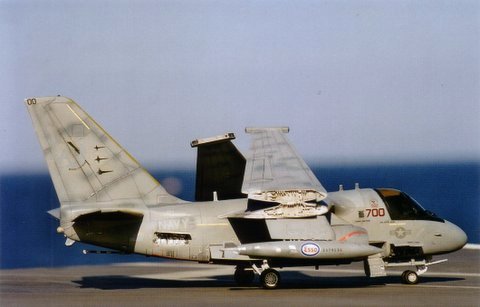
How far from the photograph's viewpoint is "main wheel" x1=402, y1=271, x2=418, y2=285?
2623cm

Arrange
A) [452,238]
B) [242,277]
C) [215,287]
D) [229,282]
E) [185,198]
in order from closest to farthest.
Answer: [215,287] → [452,238] → [242,277] → [229,282] → [185,198]

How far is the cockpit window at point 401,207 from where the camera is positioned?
2622 cm

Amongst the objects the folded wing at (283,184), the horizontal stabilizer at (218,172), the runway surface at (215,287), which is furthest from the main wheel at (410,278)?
the horizontal stabilizer at (218,172)

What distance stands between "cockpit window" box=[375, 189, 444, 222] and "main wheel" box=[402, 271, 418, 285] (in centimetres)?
151

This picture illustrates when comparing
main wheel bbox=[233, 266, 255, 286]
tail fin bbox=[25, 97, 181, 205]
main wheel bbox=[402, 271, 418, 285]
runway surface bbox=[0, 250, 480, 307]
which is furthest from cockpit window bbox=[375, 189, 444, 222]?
tail fin bbox=[25, 97, 181, 205]

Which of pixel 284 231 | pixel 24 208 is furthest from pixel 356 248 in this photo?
pixel 24 208

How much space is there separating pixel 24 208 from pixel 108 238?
109621 millimetres

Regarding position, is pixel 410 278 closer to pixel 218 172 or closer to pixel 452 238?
pixel 452 238

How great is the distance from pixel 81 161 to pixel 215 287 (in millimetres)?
5001

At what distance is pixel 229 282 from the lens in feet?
91.4

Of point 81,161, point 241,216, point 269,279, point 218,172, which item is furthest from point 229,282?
point 81,161

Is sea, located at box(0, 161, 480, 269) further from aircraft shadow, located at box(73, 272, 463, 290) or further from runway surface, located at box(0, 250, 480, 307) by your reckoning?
aircraft shadow, located at box(73, 272, 463, 290)

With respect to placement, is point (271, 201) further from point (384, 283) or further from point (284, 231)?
point (384, 283)

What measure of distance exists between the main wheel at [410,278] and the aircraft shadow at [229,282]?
466 mm
